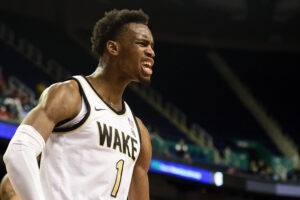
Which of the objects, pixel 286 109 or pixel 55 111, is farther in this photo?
pixel 286 109

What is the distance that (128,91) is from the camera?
18609mm

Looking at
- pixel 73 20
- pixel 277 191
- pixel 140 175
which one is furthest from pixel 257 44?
pixel 140 175

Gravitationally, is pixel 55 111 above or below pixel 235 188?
below

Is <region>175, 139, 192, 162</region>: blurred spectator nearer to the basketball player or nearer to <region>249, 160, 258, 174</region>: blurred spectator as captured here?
<region>249, 160, 258, 174</region>: blurred spectator

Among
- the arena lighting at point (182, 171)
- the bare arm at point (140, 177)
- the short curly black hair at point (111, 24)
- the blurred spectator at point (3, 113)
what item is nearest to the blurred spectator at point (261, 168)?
the arena lighting at point (182, 171)

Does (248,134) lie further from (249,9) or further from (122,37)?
(122,37)

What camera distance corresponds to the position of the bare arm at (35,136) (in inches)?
74.6

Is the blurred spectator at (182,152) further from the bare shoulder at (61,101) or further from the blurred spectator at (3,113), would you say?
the bare shoulder at (61,101)

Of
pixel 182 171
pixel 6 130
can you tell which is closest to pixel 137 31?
pixel 6 130

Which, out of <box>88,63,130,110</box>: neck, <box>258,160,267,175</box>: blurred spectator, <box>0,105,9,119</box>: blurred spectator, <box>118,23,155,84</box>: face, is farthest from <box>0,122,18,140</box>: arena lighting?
<box>258,160,267,175</box>: blurred spectator

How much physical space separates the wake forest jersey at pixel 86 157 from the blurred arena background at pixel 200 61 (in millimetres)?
11697

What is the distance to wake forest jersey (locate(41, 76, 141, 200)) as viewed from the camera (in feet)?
7.15

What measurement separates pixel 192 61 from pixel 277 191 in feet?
32.6

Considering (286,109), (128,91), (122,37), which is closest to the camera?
(122,37)
